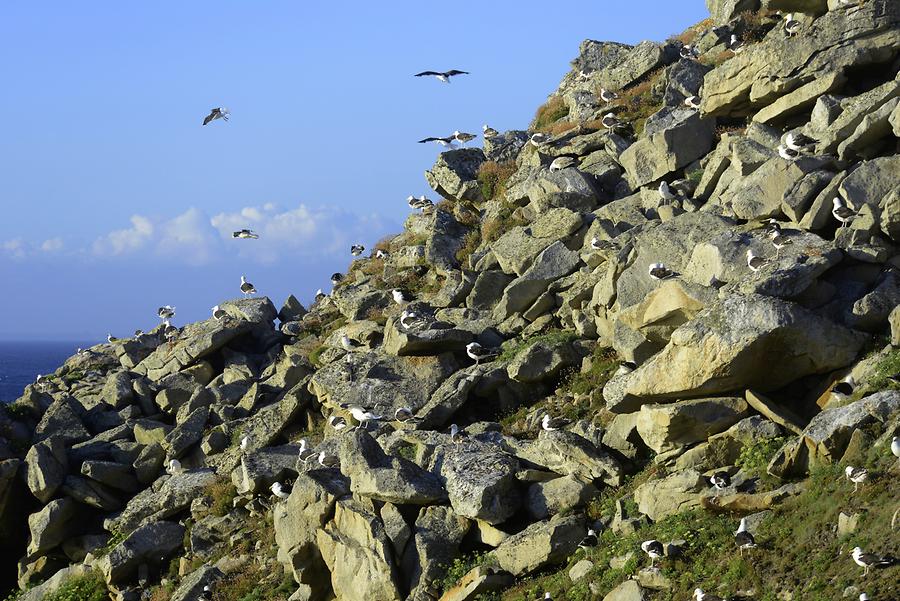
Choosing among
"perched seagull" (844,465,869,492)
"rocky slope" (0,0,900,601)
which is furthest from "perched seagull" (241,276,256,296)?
"perched seagull" (844,465,869,492)

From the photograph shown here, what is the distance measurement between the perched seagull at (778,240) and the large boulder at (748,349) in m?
3.74

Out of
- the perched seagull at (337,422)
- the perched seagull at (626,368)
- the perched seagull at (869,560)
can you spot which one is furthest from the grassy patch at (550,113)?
the perched seagull at (869,560)

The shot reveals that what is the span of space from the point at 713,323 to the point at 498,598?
8355 mm

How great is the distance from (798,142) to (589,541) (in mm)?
14818

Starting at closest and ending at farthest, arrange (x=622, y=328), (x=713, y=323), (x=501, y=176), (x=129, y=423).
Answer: (x=713, y=323) → (x=622, y=328) → (x=129, y=423) → (x=501, y=176)

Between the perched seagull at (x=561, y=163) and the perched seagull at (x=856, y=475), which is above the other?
the perched seagull at (x=561, y=163)

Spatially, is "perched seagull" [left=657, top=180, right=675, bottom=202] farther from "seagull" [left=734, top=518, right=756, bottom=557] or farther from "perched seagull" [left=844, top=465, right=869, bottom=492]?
"seagull" [left=734, top=518, right=756, bottom=557]

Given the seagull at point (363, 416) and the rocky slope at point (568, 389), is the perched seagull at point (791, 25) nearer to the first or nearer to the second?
the rocky slope at point (568, 389)

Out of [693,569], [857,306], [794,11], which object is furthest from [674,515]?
[794,11]

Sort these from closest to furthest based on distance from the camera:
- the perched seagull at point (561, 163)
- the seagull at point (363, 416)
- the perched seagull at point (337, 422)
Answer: the seagull at point (363, 416)
the perched seagull at point (337, 422)
the perched seagull at point (561, 163)

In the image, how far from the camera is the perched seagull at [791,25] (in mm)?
38062

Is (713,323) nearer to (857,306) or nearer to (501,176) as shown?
(857,306)

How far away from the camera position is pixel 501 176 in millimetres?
47875

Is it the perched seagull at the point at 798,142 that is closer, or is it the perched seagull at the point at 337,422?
the perched seagull at the point at 798,142
